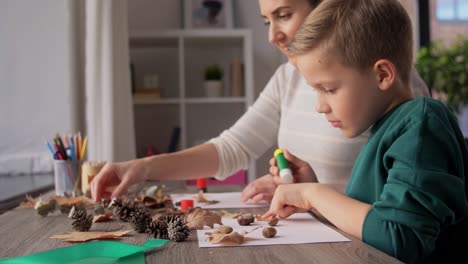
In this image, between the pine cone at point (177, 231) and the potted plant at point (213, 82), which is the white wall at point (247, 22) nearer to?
the potted plant at point (213, 82)

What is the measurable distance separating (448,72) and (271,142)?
5.88 ft

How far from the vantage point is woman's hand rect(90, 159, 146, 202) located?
3.78 feet

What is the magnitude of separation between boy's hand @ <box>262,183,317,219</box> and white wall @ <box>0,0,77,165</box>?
1352 mm

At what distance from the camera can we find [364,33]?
85 centimetres

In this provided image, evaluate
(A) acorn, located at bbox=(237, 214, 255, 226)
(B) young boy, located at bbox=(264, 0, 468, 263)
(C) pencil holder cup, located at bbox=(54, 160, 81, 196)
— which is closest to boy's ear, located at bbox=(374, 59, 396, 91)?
(B) young boy, located at bbox=(264, 0, 468, 263)

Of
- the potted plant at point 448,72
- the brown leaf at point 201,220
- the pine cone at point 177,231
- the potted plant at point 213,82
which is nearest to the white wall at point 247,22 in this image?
the potted plant at point 213,82

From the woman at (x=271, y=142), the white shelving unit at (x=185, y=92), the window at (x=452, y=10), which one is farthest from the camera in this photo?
the window at (x=452, y=10)

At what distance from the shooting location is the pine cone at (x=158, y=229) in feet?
2.50

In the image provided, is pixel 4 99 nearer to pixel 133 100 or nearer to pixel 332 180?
pixel 133 100

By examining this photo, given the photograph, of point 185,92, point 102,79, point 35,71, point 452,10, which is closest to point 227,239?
point 35,71

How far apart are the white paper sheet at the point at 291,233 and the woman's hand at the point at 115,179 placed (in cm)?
35

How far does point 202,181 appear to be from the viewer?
4.33 feet

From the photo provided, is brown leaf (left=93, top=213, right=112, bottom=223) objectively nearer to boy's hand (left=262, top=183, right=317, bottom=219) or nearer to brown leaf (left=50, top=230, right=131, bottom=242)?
brown leaf (left=50, top=230, right=131, bottom=242)

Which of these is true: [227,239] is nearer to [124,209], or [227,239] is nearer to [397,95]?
[124,209]
